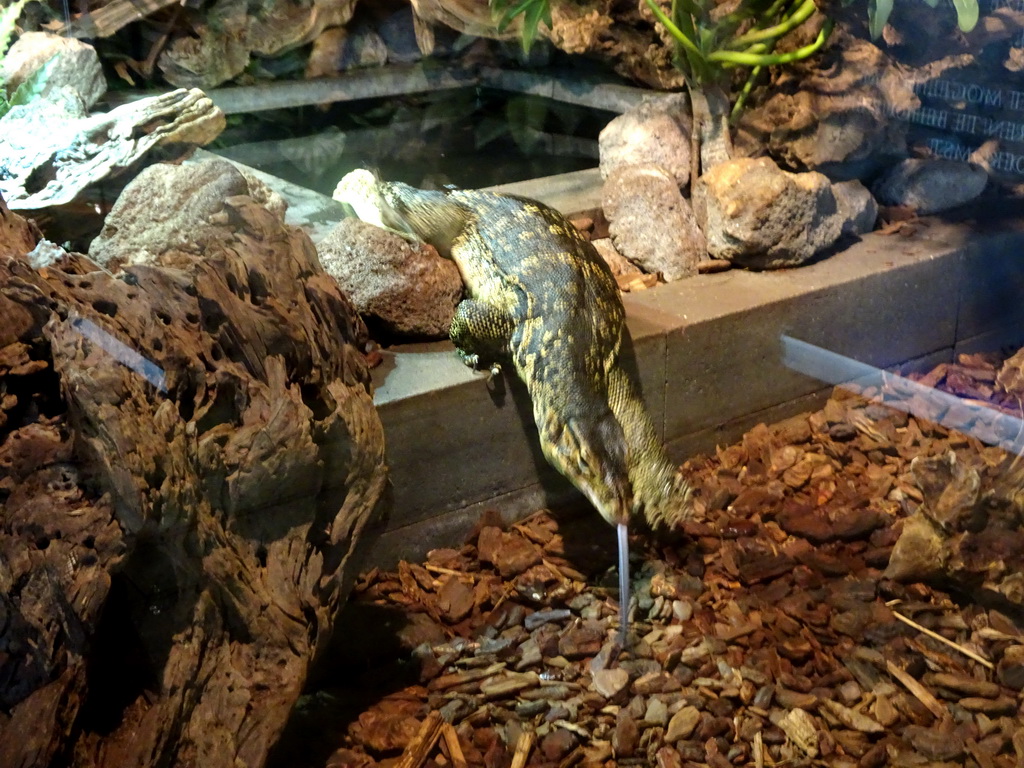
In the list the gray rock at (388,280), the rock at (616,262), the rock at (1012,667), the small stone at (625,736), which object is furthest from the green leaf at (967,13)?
the small stone at (625,736)

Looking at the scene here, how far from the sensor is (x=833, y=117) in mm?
4551

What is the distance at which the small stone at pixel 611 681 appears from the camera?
8.12 ft

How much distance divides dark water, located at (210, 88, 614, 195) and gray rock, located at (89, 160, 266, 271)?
4.52 feet

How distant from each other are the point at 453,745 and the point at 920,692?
1.21 metres

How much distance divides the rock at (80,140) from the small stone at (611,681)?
2791mm

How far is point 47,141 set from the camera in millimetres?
4078

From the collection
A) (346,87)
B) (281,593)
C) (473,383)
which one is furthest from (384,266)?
(346,87)

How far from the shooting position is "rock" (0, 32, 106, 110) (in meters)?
4.78

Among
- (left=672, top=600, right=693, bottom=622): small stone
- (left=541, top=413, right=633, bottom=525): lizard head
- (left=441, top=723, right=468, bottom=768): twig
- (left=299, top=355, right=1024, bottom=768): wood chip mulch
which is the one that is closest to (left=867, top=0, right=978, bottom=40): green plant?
(left=299, top=355, right=1024, bottom=768): wood chip mulch

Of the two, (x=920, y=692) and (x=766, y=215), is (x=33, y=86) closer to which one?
(x=766, y=215)

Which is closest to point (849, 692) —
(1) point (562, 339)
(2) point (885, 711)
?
(2) point (885, 711)

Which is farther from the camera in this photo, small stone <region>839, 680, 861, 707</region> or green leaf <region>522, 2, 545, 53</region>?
green leaf <region>522, 2, 545, 53</region>

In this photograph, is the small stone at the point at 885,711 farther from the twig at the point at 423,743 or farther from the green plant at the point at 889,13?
the green plant at the point at 889,13

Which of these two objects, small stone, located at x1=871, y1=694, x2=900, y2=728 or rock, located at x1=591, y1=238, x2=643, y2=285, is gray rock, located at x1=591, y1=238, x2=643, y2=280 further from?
small stone, located at x1=871, y1=694, x2=900, y2=728
